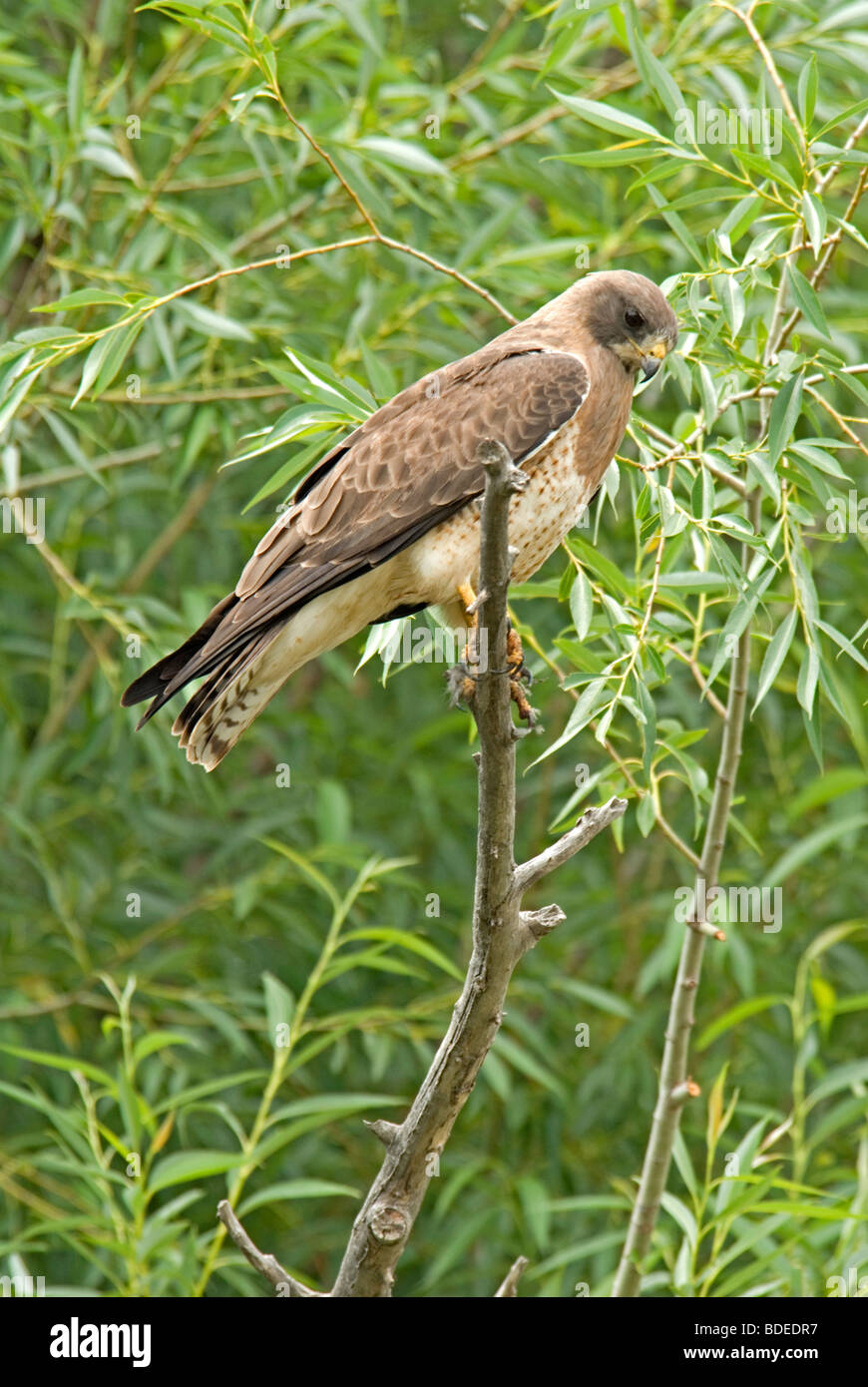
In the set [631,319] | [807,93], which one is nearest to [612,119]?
[807,93]

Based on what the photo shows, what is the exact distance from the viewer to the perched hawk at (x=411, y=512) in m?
3.02

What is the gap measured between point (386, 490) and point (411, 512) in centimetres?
7

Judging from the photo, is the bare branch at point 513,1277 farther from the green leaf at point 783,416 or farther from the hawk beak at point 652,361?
the hawk beak at point 652,361

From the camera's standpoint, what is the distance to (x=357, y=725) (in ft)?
17.6

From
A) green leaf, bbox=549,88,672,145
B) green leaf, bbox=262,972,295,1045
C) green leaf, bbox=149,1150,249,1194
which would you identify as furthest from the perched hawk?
green leaf, bbox=149,1150,249,1194

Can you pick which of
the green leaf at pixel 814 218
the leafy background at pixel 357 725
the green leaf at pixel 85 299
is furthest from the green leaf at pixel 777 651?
the green leaf at pixel 85 299

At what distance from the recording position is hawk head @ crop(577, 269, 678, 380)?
3176mm

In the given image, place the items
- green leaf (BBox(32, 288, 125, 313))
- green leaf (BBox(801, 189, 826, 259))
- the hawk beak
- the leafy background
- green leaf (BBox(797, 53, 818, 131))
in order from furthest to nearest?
the leafy background < the hawk beak < green leaf (BBox(32, 288, 125, 313)) < green leaf (BBox(797, 53, 818, 131)) < green leaf (BBox(801, 189, 826, 259))

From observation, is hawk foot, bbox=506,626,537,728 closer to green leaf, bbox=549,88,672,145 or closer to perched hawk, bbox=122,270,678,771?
perched hawk, bbox=122,270,678,771

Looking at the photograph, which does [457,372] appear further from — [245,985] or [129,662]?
[245,985]

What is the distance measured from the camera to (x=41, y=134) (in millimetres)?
3975

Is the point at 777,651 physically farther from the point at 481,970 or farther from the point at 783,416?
the point at 481,970

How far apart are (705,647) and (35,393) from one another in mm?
1950
